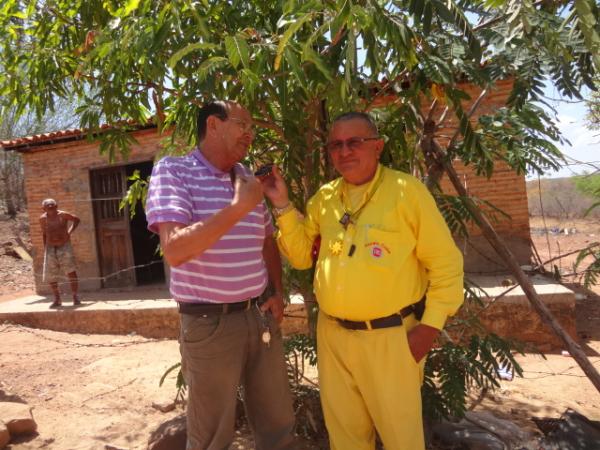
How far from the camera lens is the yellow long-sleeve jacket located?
6.40ft

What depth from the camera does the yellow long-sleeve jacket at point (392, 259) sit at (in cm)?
195

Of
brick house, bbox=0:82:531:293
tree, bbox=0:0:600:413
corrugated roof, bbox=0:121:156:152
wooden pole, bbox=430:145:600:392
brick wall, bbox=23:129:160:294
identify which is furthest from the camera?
brick wall, bbox=23:129:160:294

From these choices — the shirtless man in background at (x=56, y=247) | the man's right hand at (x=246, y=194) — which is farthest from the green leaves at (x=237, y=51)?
the shirtless man in background at (x=56, y=247)

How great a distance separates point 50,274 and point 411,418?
23.9 feet

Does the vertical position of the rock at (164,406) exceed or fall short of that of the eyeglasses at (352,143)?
it falls short

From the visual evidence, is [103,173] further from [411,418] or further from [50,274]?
[411,418]

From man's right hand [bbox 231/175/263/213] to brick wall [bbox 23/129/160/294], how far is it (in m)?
7.95

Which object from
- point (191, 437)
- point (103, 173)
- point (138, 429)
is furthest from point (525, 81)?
point (103, 173)

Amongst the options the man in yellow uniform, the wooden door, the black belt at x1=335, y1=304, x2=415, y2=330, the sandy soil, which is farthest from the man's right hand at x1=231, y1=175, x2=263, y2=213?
the sandy soil

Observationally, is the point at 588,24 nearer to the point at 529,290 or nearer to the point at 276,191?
the point at 276,191

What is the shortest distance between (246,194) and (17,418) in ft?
9.23

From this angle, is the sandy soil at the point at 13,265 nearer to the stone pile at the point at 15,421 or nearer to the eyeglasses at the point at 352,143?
the stone pile at the point at 15,421

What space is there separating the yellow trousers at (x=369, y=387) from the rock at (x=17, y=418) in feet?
8.04

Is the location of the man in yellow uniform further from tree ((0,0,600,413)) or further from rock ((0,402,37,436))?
rock ((0,402,37,436))
